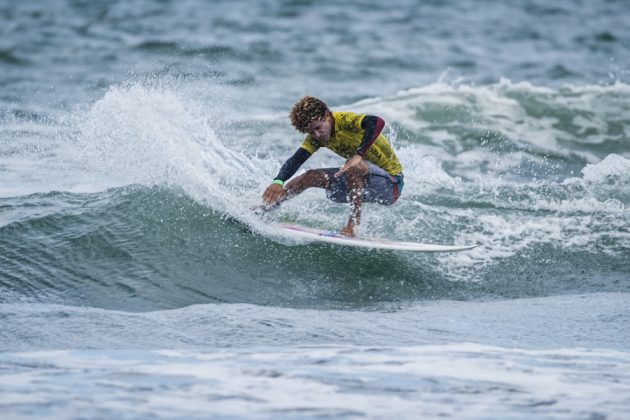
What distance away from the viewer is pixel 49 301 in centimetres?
777

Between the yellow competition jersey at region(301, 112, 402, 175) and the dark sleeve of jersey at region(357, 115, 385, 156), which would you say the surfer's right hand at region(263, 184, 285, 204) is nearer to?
the yellow competition jersey at region(301, 112, 402, 175)

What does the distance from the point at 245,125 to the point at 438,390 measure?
10.6 metres

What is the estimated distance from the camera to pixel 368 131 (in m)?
8.65

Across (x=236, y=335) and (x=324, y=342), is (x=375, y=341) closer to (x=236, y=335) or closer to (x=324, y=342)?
(x=324, y=342)

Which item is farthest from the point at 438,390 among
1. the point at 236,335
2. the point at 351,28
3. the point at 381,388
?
the point at 351,28

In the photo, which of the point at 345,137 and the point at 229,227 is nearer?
the point at 345,137

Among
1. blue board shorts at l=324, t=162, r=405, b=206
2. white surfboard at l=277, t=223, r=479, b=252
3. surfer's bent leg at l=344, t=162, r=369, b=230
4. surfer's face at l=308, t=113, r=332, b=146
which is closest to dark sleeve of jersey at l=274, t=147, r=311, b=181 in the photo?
surfer's face at l=308, t=113, r=332, b=146

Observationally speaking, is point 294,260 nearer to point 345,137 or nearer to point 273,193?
point 273,193

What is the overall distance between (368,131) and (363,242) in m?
1.08

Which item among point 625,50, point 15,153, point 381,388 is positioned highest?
point 625,50

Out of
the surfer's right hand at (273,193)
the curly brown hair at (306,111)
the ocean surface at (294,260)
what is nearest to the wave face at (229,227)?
the ocean surface at (294,260)

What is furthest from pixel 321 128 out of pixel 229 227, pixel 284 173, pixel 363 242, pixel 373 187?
pixel 229 227

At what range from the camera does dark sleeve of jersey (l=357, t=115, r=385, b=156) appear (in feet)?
28.4

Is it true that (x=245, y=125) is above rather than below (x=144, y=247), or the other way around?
above
